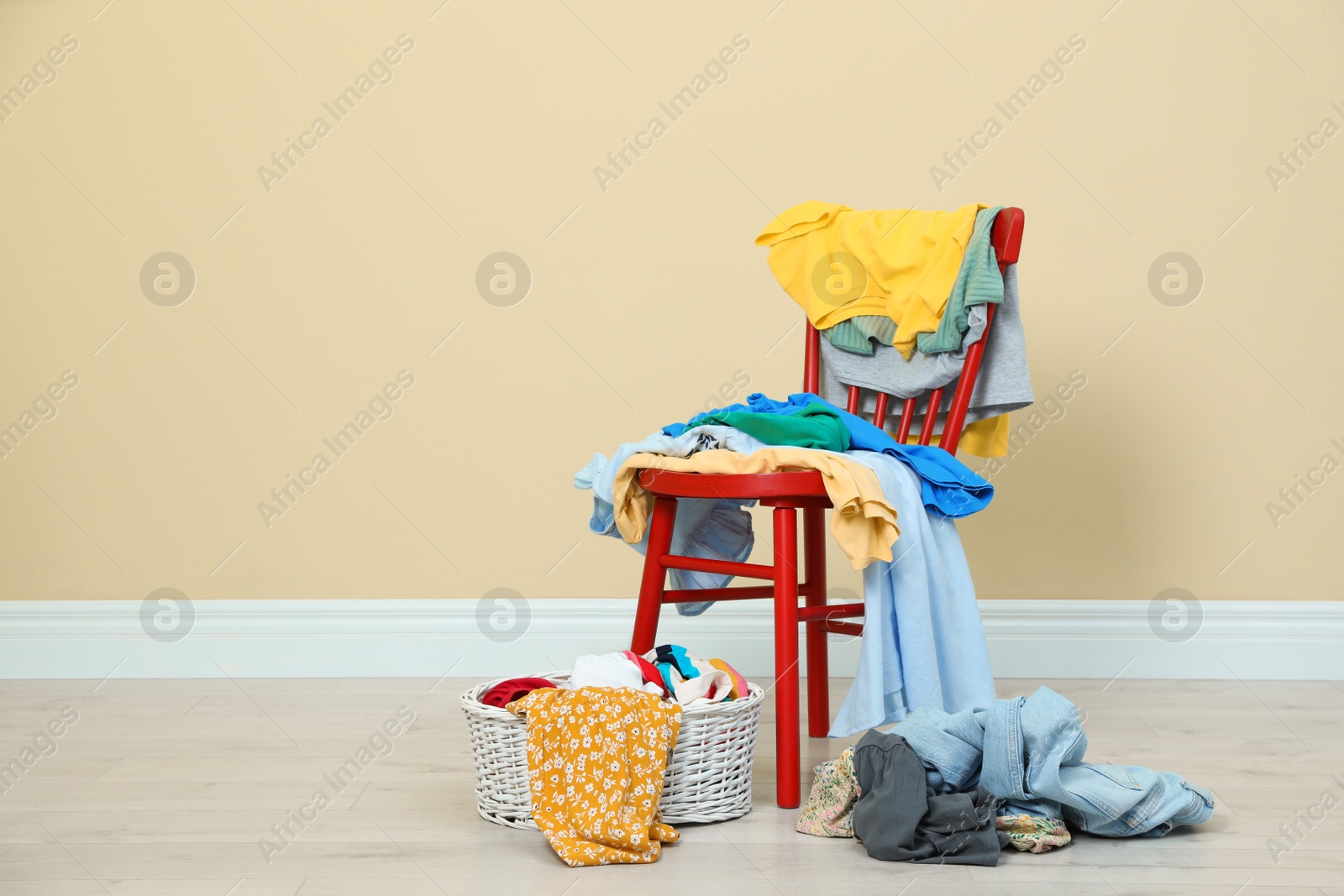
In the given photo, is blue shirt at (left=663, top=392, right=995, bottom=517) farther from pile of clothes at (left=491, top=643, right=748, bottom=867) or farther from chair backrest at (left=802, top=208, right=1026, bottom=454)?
pile of clothes at (left=491, top=643, right=748, bottom=867)

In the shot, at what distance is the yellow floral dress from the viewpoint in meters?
1.25

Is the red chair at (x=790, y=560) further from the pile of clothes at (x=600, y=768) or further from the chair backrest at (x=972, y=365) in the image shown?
the pile of clothes at (x=600, y=768)

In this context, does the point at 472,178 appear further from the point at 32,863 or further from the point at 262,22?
the point at 32,863

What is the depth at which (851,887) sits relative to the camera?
46.4 inches

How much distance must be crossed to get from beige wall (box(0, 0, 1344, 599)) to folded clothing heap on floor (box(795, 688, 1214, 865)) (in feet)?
3.48

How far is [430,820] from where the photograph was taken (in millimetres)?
1409

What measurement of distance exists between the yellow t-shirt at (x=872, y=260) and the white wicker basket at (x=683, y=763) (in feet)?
2.26

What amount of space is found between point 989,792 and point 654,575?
0.54 m

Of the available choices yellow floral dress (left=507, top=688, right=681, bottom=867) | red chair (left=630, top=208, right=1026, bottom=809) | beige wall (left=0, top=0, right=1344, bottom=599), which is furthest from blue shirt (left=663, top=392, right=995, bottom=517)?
beige wall (left=0, top=0, right=1344, bottom=599)

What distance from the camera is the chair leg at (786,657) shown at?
4.66 ft

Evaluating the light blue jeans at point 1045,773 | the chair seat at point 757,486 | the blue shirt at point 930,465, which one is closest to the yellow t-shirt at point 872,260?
the blue shirt at point 930,465

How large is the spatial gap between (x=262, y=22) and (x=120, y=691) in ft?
4.68

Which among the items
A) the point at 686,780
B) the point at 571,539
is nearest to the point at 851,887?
the point at 686,780

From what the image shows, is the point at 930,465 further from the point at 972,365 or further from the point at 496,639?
the point at 496,639
